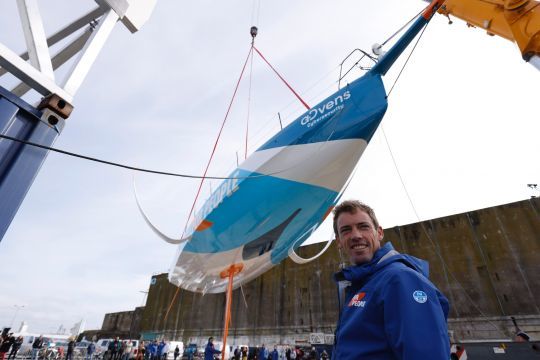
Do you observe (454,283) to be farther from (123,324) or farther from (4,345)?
(123,324)

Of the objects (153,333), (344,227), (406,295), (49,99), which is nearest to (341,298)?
(344,227)

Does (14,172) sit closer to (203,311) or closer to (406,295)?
(406,295)

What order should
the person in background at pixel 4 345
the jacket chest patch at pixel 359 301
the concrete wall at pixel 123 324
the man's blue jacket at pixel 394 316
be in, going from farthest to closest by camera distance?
the concrete wall at pixel 123 324, the person in background at pixel 4 345, the jacket chest patch at pixel 359 301, the man's blue jacket at pixel 394 316

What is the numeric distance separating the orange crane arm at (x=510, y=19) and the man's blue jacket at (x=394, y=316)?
635cm

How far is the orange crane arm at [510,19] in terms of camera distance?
517 cm

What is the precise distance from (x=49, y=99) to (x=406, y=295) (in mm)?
1953

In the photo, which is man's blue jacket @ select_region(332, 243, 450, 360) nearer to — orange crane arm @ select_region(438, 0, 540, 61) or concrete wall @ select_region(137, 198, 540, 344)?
orange crane arm @ select_region(438, 0, 540, 61)

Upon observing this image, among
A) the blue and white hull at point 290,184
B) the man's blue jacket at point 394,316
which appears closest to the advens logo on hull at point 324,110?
the blue and white hull at point 290,184

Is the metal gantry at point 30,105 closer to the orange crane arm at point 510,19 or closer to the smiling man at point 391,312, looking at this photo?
the smiling man at point 391,312

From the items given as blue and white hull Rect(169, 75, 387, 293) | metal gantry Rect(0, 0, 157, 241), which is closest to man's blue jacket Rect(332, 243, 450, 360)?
metal gantry Rect(0, 0, 157, 241)

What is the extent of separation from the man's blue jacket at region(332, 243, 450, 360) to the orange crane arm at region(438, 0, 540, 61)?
6.35 meters

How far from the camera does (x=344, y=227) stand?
5.44ft

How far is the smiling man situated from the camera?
37.3 inches

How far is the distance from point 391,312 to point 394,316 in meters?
0.02
